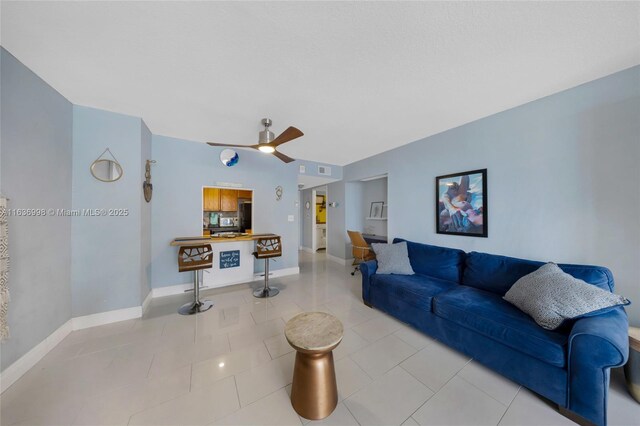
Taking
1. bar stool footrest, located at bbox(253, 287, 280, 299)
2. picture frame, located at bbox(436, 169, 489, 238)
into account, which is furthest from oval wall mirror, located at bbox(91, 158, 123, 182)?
picture frame, located at bbox(436, 169, 489, 238)

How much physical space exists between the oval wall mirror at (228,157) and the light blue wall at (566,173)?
3571 millimetres

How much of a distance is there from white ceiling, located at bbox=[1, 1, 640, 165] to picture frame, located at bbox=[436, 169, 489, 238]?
0.86 metres

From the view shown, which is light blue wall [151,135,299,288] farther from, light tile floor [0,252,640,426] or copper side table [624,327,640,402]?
copper side table [624,327,640,402]

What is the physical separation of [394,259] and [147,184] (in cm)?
375

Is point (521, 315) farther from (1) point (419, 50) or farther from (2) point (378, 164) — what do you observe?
(2) point (378, 164)

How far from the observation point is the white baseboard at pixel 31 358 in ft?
5.05

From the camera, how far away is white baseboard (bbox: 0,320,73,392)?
5.05 feet

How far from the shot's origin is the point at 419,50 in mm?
1573

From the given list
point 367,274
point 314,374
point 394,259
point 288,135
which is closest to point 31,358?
point 314,374

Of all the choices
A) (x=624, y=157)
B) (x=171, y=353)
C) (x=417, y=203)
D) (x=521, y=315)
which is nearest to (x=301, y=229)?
(x=417, y=203)

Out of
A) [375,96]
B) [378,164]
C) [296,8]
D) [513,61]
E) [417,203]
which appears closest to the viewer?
[296,8]

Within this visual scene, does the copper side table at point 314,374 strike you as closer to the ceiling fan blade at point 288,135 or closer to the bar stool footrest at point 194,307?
the ceiling fan blade at point 288,135

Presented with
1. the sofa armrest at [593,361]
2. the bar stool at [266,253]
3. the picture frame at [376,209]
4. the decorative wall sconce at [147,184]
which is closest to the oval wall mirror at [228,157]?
the decorative wall sconce at [147,184]

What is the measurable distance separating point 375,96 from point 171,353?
334cm
